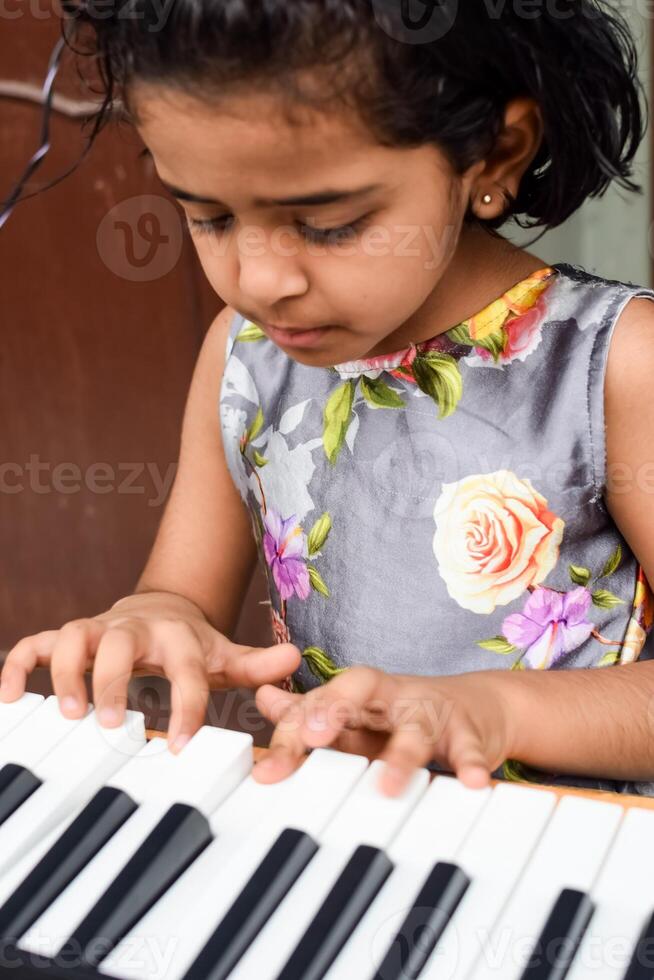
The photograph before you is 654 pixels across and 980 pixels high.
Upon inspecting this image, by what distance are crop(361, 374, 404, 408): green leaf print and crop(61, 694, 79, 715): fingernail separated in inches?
14.7

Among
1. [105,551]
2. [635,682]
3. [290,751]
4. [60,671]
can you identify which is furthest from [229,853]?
[105,551]

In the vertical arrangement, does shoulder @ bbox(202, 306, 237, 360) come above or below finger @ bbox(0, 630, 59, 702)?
above

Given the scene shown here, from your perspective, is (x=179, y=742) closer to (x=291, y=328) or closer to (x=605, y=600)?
(x=291, y=328)

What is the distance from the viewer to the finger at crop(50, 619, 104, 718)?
72 centimetres

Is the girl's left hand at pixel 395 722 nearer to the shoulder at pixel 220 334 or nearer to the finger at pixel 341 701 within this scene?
the finger at pixel 341 701

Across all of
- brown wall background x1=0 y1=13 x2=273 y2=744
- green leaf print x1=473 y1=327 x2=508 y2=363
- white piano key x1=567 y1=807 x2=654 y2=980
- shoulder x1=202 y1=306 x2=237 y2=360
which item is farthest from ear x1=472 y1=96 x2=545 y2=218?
brown wall background x1=0 y1=13 x2=273 y2=744

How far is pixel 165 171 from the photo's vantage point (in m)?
0.71

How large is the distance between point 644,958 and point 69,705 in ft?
1.23

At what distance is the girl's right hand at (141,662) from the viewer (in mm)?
723

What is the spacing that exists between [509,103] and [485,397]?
0.79 ft

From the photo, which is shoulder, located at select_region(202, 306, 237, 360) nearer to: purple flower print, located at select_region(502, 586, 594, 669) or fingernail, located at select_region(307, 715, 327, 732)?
purple flower print, located at select_region(502, 586, 594, 669)

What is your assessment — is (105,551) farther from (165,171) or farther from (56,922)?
(56,922)

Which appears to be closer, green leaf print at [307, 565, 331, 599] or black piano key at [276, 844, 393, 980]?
black piano key at [276, 844, 393, 980]

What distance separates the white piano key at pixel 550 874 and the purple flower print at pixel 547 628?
34cm
